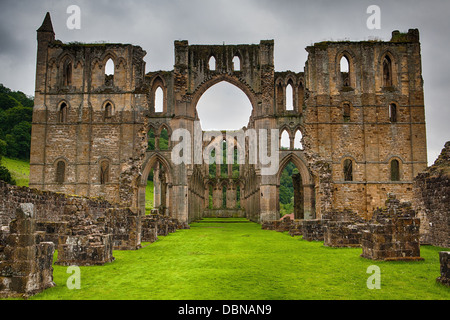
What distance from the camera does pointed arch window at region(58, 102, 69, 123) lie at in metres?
27.8

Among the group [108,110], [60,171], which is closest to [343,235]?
[60,171]

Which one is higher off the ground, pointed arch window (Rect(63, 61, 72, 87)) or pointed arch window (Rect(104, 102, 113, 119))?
pointed arch window (Rect(63, 61, 72, 87))

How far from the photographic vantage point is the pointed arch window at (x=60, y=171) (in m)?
27.3

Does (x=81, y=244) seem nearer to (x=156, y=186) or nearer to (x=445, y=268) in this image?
(x=445, y=268)

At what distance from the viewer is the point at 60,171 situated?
2739 cm

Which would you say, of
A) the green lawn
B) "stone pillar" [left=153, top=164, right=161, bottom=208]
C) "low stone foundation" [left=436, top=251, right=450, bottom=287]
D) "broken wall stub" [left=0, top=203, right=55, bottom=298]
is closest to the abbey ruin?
"stone pillar" [left=153, top=164, right=161, bottom=208]

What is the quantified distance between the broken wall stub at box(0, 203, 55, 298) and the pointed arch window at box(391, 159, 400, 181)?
82.0 ft

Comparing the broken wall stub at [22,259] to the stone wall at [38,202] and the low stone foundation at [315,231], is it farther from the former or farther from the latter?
the low stone foundation at [315,231]

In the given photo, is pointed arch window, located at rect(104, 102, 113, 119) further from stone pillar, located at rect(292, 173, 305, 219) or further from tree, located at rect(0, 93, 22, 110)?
tree, located at rect(0, 93, 22, 110)

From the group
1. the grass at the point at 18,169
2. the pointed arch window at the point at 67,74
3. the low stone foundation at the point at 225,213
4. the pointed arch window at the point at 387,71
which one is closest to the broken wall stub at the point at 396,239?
the pointed arch window at the point at 387,71

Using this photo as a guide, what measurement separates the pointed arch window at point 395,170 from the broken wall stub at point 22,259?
2500cm

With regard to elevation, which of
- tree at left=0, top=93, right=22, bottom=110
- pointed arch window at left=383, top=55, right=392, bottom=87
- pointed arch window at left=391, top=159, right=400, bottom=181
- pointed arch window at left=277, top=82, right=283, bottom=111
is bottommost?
pointed arch window at left=391, top=159, right=400, bottom=181
